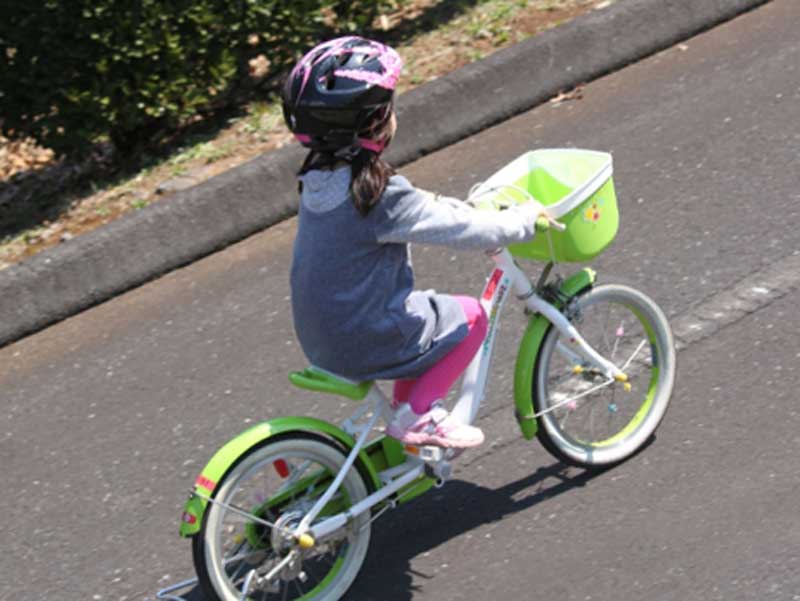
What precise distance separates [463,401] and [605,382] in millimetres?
572

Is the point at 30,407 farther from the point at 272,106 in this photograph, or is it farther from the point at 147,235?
the point at 272,106

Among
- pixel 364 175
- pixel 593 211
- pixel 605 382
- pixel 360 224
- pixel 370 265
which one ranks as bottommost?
pixel 605 382

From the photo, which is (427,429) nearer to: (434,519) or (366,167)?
(434,519)

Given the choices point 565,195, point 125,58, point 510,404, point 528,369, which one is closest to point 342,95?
point 565,195

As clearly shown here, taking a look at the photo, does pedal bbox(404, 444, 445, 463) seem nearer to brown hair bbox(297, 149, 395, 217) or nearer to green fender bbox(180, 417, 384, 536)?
green fender bbox(180, 417, 384, 536)

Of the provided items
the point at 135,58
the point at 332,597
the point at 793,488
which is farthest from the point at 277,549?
the point at 135,58

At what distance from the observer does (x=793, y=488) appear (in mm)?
4250

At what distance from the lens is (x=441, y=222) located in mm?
3854

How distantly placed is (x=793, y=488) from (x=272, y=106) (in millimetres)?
4646

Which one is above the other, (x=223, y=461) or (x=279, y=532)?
(x=223, y=461)

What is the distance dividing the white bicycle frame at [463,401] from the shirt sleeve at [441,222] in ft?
1.11

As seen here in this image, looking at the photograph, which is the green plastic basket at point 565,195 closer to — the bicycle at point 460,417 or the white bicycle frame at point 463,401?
the bicycle at point 460,417

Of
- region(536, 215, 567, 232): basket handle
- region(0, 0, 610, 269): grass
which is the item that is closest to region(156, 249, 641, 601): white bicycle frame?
region(536, 215, 567, 232): basket handle

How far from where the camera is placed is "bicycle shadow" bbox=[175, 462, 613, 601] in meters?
4.27
